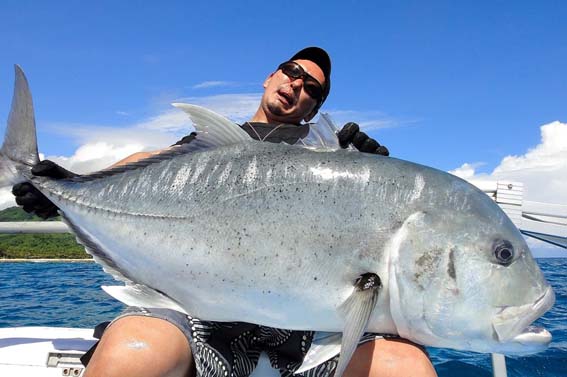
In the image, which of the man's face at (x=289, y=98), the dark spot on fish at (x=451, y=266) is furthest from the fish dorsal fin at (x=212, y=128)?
the man's face at (x=289, y=98)

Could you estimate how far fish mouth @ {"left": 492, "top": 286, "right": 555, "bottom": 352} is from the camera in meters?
1.75

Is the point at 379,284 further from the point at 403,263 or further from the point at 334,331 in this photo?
the point at 334,331

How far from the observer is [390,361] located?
7.20 ft

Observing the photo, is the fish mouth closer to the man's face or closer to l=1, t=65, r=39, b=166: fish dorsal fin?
the man's face

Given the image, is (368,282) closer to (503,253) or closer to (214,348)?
(503,253)

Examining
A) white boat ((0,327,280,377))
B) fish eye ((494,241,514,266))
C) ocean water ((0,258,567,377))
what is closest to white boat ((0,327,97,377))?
white boat ((0,327,280,377))

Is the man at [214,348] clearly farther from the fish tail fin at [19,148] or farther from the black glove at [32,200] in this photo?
the black glove at [32,200]

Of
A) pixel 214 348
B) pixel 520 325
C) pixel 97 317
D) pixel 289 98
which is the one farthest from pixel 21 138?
pixel 97 317

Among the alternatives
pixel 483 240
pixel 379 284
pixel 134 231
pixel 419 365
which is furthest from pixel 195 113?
pixel 419 365

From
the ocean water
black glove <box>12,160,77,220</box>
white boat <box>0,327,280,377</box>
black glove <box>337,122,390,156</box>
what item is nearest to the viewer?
black glove <box>337,122,390,156</box>

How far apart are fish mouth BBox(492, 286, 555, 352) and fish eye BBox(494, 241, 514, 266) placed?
17 cm

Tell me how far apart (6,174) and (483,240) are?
8.16 ft

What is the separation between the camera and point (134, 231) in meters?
2.15

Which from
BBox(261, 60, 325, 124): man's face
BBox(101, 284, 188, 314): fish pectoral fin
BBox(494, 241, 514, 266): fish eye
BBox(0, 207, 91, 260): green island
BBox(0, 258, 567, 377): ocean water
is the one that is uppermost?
BBox(261, 60, 325, 124): man's face
